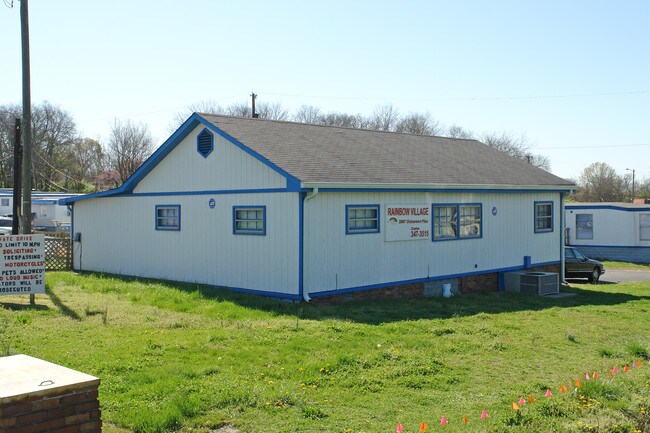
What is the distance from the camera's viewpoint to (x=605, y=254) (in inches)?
1431

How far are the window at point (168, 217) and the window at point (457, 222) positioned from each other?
22.7 feet

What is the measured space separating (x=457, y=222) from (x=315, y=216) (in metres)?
5.35

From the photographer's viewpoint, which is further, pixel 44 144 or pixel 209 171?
pixel 44 144

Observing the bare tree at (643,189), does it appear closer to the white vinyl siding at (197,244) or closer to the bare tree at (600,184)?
the bare tree at (600,184)

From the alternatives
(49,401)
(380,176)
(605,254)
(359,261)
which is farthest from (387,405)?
(605,254)

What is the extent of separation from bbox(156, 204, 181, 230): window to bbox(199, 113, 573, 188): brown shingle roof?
290cm

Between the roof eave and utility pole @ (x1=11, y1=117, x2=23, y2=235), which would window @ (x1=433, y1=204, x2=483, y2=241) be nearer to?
the roof eave

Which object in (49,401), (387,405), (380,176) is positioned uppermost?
(380,176)

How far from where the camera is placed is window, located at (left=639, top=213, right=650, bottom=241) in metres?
35.3

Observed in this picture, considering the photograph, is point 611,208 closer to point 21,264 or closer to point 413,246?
point 413,246

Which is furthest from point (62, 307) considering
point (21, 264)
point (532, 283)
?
point (532, 283)

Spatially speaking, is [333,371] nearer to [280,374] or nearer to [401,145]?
[280,374]

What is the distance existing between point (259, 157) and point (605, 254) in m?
25.5

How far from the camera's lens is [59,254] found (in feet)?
77.2
